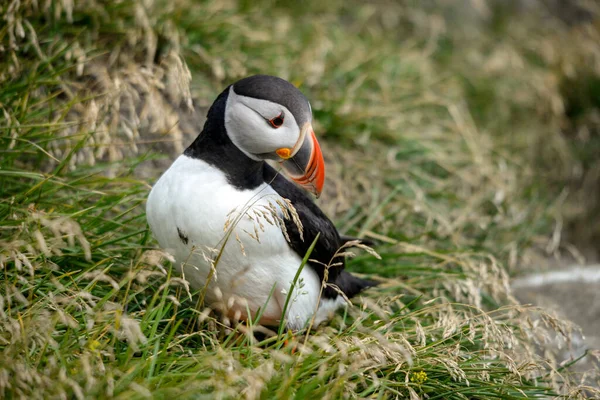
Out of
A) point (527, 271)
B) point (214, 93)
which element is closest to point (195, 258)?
point (214, 93)

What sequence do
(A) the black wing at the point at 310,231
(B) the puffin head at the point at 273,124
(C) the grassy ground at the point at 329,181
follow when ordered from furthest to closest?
(A) the black wing at the point at 310,231 → (B) the puffin head at the point at 273,124 → (C) the grassy ground at the point at 329,181

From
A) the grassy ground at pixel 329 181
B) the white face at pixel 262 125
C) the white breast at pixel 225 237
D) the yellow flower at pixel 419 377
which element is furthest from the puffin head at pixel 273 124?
the yellow flower at pixel 419 377

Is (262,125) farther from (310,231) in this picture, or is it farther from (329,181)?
(329,181)

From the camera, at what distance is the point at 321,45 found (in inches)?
218

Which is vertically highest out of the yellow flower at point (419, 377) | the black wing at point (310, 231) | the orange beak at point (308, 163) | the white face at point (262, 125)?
the white face at point (262, 125)

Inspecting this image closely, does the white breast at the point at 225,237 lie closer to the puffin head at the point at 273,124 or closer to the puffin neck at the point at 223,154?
the puffin neck at the point at 223,154

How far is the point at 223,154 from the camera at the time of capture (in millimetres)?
2738

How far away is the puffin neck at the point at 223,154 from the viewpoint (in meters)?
2.73

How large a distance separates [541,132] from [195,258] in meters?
4.50

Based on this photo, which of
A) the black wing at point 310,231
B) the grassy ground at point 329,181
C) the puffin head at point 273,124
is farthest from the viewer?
the black wing at point 310,231

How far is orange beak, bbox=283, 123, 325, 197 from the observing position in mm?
2682

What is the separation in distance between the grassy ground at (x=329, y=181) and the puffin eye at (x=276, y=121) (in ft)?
1.90

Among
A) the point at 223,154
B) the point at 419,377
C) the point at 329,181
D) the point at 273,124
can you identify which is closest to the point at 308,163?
the point at 273,124

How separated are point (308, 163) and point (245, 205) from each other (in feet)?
0.99
